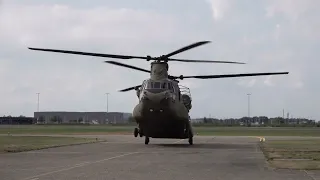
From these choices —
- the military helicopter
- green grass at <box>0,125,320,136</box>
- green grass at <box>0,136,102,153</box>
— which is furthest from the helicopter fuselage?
green grass at <box>0,125,320,136</box>

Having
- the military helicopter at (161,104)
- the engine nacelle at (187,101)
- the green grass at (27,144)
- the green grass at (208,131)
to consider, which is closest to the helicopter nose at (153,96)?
the military helicopter at (161,104)

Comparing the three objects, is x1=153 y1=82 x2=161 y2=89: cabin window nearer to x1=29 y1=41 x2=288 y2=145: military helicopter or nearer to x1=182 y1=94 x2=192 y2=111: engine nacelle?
x1=29 y1=41 x2=288 y2=145: military helicopter

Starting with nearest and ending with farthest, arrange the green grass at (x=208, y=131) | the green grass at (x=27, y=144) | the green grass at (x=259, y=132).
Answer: the green grass at (x=27, y=144) < the green grass at (x=259, y=132) < the green grass at (x=208, y=131)

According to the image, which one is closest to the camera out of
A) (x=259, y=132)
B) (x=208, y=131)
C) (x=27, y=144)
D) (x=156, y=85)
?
(x=156, y=85)

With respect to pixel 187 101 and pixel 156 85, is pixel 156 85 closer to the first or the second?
pixel 156 85

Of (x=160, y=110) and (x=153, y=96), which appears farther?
(x=160, y=110)

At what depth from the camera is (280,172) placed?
58.6ft

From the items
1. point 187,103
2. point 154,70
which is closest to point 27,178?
point 154,70

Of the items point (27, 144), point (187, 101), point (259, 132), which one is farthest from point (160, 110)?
point (259, 132)

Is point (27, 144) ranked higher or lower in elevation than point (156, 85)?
lower

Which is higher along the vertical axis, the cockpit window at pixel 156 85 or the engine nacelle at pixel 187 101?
the cockpit window at pixel 156 85

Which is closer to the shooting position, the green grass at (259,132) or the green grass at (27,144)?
the green grass at (27,144)

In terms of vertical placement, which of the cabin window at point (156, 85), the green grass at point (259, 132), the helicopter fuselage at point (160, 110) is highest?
the cabin window at point (156, 85)

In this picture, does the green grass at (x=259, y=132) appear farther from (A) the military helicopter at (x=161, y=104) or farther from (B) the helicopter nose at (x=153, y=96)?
(B) the helicopter nose at (x=153, y=96)
